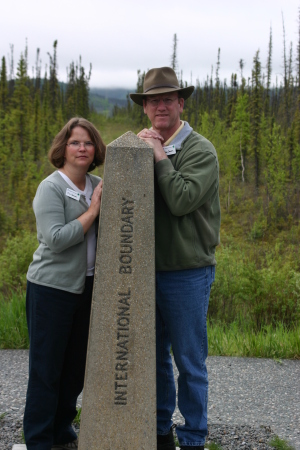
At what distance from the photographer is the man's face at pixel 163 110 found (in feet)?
10.9

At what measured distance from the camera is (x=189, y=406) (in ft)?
11.0

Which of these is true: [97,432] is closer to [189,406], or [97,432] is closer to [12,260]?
[189,406]

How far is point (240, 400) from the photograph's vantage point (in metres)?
5.10

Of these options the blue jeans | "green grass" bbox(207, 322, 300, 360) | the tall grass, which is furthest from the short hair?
"green grass" bbox(207, 322, 300, 360)

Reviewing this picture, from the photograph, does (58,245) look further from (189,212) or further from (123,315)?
(189,212)

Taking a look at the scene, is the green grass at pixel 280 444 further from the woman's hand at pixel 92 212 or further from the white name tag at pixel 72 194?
the white name tag at pixel 72 194

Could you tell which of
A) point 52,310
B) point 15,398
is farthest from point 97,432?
point 15,398

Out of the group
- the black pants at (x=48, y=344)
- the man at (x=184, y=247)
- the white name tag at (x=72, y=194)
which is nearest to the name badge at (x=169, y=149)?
the man at (x=184, y=247)

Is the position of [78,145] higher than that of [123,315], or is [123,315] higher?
[78,145]

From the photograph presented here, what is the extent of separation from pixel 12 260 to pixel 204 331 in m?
8.64

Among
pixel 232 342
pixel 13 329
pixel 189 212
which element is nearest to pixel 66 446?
pixel 189 212

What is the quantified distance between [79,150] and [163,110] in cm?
59

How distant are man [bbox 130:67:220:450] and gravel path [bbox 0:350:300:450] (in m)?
1.05

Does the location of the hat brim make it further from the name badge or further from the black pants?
the black pants
